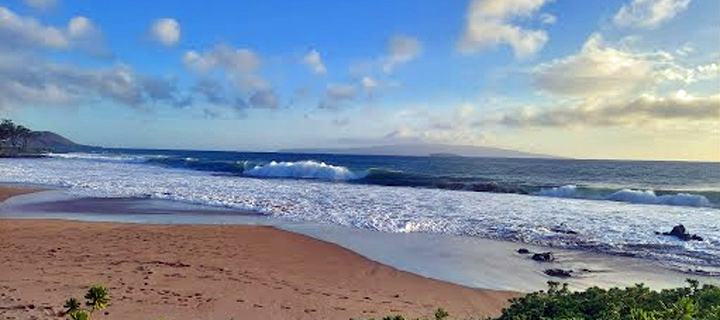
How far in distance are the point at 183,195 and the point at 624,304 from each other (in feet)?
71.2

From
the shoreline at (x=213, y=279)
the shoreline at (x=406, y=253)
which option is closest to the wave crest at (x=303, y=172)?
the shoreline at (x=406, y=253)

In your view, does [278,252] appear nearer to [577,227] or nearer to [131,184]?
[577,227]

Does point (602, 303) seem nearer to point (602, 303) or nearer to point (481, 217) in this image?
point (602, 303)

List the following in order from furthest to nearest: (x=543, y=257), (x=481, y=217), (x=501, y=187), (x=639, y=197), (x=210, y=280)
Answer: (x=501, y=187) → (x=639, y=197) → (x=481, y=217) → (x=543, y=257) → (x=210, y=280)

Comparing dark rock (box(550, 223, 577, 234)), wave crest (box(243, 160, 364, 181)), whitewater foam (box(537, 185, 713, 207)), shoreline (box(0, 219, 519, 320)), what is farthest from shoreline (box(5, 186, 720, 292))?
wave crest (box(243, 160, 364, 181))

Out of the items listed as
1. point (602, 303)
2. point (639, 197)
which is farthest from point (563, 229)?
point (639, 197)

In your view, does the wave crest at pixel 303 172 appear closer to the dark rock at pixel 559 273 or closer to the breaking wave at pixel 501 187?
the breaking wave at pixel 501 187

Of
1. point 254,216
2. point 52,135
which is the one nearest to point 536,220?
point 254,216

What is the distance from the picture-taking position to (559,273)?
397 inches

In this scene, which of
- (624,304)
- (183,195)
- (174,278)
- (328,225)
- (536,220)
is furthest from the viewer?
(183,195)

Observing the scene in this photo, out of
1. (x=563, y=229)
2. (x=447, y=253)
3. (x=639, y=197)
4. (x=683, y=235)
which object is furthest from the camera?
(x=639, y=197)

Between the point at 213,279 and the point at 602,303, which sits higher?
the point at 602,303

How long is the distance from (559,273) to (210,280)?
6.69 m

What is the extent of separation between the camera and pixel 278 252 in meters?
11.8
